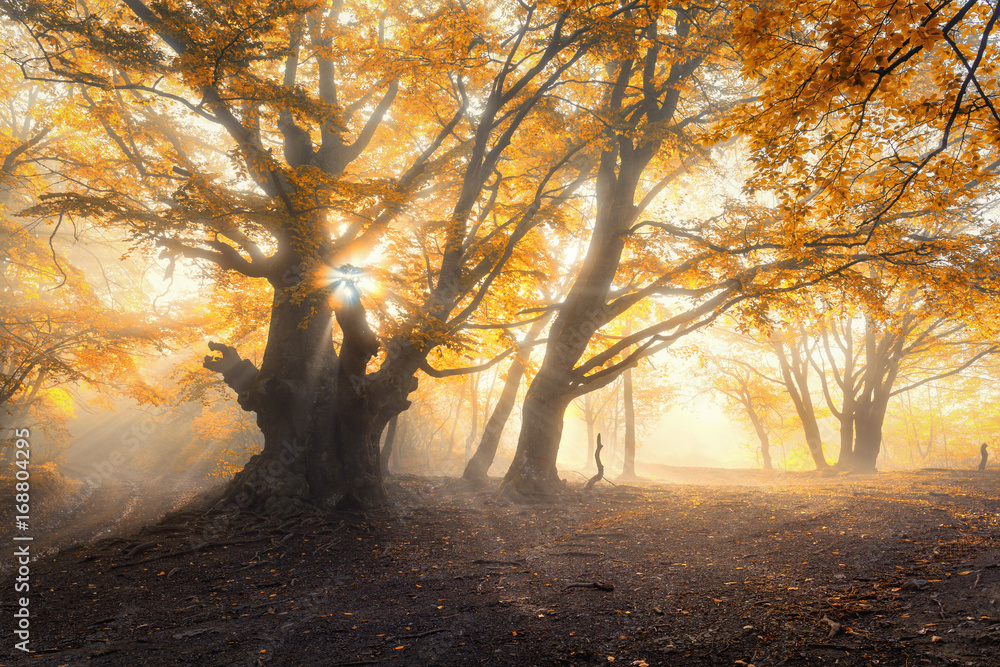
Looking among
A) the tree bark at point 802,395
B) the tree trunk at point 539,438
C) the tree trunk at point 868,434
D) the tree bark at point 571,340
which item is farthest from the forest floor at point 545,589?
the tree bark at point 802,395

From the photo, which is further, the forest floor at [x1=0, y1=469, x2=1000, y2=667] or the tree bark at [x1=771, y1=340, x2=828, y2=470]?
the tree bark at [x1=771, y1=340, x2=828, y2=470]

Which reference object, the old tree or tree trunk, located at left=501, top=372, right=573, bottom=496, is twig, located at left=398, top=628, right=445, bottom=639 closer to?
the old tree

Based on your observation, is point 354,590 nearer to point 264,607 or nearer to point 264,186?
point 264,607

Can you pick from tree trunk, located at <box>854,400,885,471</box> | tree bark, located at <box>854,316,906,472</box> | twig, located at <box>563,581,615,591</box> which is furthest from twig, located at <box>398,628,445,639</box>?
tree trunk, located at <box>854,400,885,471</box>

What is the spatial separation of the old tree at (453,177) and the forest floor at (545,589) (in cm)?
193

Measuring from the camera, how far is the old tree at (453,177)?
4.14 meters

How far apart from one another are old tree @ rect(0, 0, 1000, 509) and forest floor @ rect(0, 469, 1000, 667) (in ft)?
6.32

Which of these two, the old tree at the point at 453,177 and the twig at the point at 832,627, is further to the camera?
the old tree at the point at 453,177

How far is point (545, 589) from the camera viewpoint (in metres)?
4.06

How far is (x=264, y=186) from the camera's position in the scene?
7.81 metres

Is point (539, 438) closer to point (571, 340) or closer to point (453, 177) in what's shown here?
point (571, 340)

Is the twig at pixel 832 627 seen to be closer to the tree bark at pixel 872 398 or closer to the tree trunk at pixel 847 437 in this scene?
the tree bark at pixel 872 398

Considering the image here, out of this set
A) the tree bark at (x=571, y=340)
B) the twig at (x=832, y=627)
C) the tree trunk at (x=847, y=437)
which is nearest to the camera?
the twig at (x=832, y=627)

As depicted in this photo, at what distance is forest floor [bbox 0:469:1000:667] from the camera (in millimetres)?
2689
